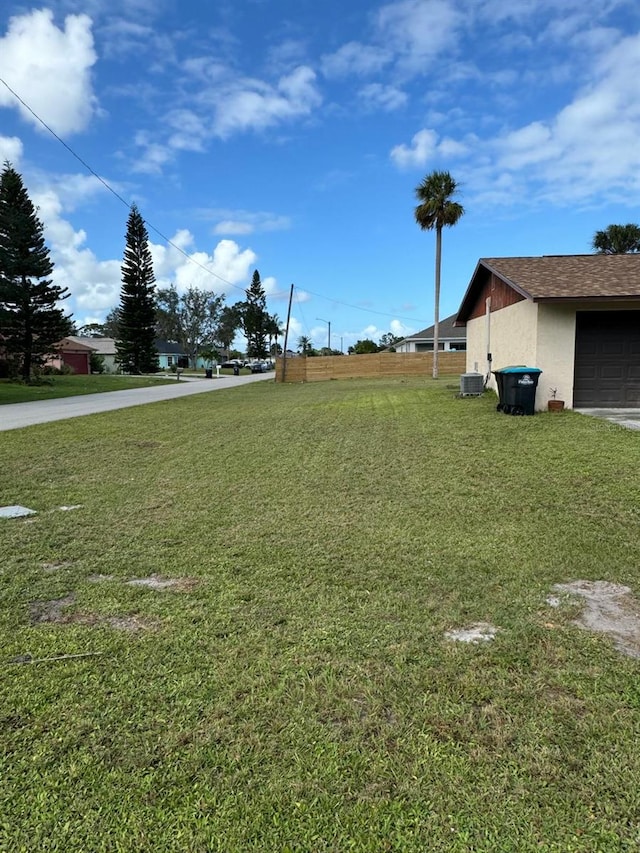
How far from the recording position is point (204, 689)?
2.29m

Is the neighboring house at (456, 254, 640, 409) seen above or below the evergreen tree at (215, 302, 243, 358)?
below

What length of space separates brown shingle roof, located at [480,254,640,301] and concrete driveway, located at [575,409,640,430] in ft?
7.92

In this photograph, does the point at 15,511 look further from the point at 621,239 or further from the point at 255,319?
the point at 255,319

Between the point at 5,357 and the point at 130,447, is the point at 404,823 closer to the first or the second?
the point at 130,447

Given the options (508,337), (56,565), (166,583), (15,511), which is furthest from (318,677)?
(508,337)

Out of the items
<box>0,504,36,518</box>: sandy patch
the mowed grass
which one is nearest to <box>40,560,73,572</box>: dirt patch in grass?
the mowed grass

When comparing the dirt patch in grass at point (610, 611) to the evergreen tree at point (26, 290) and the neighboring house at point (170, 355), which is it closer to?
the evergreen tree at point (26, 290)

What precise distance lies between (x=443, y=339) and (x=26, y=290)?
30515mm

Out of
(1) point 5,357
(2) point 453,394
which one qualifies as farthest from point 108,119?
(1) point 5,357

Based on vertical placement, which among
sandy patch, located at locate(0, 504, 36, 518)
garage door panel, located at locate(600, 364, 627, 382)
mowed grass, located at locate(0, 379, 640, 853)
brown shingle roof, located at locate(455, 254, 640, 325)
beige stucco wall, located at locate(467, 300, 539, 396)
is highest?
brown shingle roof, located at locate(455, 254, 640, 325)

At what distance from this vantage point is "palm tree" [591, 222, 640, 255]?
29.5 meters

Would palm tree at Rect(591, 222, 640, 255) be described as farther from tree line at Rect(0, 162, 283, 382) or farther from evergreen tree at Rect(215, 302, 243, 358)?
evergreen tree at Rect(215, 302, 243, 358)

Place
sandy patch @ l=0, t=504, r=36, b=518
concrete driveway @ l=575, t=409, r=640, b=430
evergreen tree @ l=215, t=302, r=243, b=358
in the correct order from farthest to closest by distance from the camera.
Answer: evergreen tree @ l=215, t=302, r=243, b=358, concrete driveway @ l=575, t=409, r=640, b=430, sandy patch @ l=0, t=504, r=36, b=518

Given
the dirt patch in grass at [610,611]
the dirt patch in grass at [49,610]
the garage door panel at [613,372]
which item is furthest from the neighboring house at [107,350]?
the dirt patch in grass at [610,611]
